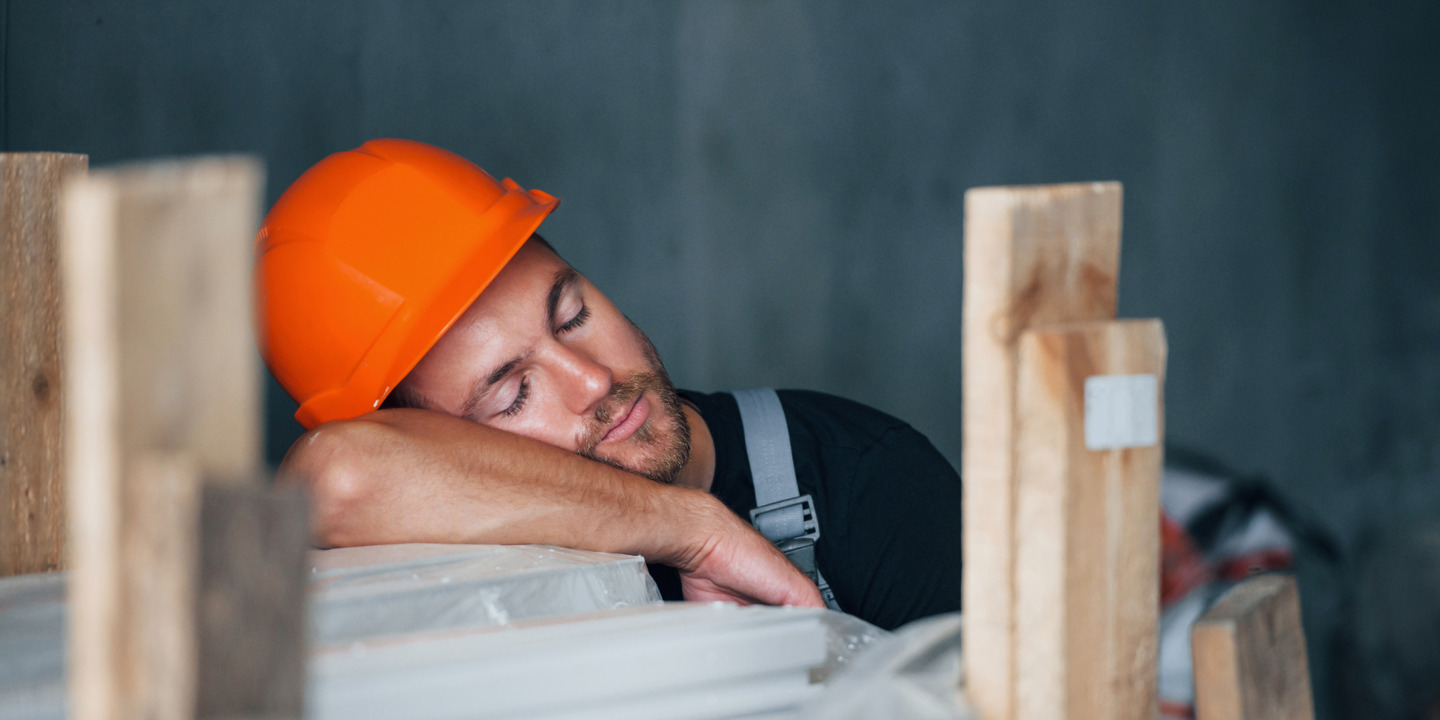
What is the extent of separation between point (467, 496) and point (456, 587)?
254 millimetres

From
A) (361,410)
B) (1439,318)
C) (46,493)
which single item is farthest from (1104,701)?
(1439,318)

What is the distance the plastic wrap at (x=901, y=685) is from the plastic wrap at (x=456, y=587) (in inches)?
12.0

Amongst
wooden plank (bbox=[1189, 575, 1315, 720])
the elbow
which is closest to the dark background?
the elbow

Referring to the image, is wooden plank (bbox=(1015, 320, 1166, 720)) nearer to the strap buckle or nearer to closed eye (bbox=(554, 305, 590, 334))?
the strap buckle

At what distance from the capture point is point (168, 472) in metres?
0.49

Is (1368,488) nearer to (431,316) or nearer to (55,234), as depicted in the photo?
(431,316)

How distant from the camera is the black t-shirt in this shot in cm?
185

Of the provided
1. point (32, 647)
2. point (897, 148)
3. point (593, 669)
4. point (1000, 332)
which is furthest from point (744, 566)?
point (897, 148)

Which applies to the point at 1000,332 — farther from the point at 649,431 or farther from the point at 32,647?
the point at 649,431

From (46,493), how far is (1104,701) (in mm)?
1098

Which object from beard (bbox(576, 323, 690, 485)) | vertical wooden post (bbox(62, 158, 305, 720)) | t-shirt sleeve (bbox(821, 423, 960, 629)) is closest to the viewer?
vertical wooden post (bbox(62, 158, 305, 720))

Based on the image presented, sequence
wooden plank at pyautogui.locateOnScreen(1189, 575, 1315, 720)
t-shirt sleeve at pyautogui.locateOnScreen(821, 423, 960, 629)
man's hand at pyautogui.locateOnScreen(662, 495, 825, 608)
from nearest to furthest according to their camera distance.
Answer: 1. wooden plank at pyautogui.locateOnScreen(1189, 575, 1315, 720)
2. man's hand at pyautogui.locateOnScreen(662, 495, 825, 608)
3. t-shirt sleeve at pyautogui.locateOnScreen(821, 423, 960, 629)

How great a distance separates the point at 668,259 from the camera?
3.26 m

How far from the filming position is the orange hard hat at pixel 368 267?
5.30 ft
